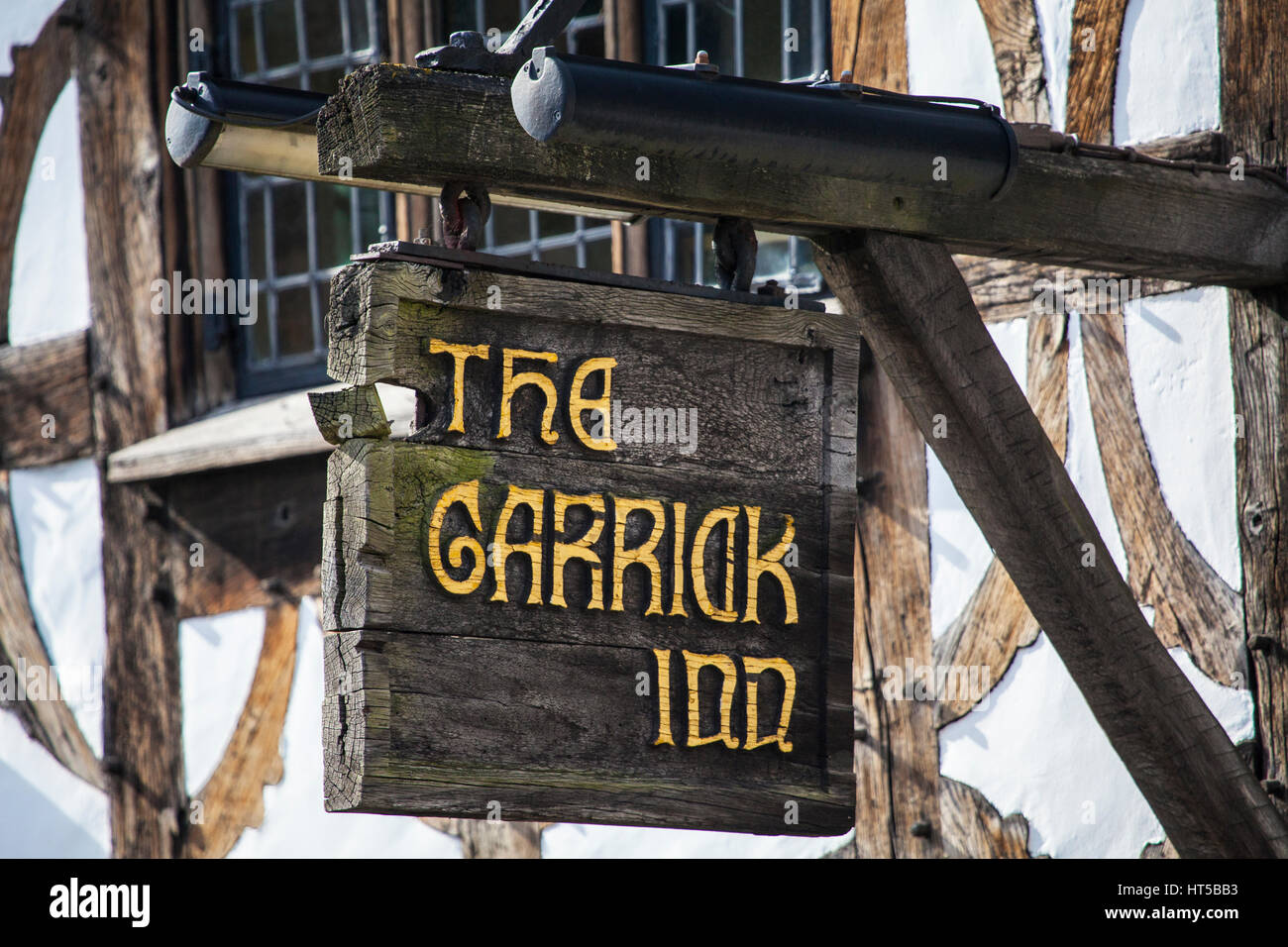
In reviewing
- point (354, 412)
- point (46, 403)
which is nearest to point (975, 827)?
point (354, 412)

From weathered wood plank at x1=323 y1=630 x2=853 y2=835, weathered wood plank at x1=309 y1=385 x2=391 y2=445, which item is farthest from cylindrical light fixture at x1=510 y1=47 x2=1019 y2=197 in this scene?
weathered wood plank at x1=323 y1=630 x2=853 y2=835

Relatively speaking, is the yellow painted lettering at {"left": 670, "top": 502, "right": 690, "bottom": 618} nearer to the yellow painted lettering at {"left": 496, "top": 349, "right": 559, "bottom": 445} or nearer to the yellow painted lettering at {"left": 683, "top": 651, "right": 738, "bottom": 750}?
the yellow painted lettering at {"left": 683, "top": 651, "right": 738, "bottom": 750}

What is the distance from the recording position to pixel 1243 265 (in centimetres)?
365

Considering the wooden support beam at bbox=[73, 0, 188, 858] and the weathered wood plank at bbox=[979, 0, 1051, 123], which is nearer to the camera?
the weathered wood plank at bbox=[979, 0, 1051, 123]

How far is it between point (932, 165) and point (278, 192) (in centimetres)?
379

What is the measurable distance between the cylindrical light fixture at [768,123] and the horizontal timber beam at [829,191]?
0.04m

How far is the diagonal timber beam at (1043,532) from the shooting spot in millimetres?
3223

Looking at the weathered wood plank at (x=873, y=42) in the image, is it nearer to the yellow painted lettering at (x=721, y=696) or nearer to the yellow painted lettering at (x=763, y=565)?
the yellow painted lettering at (x=763, y=565)

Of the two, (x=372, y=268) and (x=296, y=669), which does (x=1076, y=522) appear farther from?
(x=296, y=669)

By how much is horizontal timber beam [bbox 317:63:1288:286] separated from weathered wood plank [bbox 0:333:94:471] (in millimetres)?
3770

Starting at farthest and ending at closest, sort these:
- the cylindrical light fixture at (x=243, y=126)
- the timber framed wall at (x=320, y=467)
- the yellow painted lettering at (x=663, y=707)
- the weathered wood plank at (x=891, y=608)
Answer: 1. the weathered wood plank at (x=891, y=608)
2. the timber framed wall at (x=320, y=467)
3. the cylindrical light fixture at (x=243, y=126)
4. the yellow painted lettering at (x=663, y=707)

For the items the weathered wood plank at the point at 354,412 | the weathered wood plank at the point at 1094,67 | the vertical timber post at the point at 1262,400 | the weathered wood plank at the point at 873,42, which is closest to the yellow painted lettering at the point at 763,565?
the weathered wood plank at the point at 354,412

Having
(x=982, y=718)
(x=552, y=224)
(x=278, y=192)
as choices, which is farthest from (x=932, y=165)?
(x=278, y=192)

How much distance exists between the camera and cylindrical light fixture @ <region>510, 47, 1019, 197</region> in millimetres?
2664
